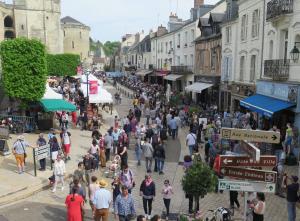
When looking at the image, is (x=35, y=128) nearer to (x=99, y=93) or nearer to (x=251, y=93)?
(x=99, y=93)

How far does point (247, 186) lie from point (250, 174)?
10.7 inches

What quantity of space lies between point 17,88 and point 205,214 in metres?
13.6

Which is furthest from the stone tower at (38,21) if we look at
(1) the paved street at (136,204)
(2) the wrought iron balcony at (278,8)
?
(1) the paved street at (136,204)

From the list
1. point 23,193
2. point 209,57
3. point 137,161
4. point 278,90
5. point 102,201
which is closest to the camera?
point 102,201

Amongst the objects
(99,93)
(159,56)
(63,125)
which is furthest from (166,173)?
(159,56)

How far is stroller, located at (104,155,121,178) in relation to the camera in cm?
1359

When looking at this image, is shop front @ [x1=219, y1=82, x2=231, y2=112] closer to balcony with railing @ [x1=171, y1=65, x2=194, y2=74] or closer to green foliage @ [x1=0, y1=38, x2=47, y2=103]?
balcony with railing @ [x1=171, y1=65, x2=194, y2=74]

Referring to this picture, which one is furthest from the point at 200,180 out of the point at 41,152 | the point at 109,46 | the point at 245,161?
the point at 109,46

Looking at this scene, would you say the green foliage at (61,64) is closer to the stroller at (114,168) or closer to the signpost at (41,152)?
the signpost at (41,152)

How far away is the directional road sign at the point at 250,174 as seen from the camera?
25.6ft

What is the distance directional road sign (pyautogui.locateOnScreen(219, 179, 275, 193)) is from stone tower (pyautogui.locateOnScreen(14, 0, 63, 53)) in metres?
58.9

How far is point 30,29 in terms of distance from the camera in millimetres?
62875

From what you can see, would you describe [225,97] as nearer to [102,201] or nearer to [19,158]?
[19,158]

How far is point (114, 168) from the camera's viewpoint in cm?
1356
